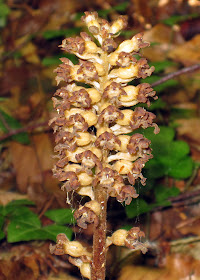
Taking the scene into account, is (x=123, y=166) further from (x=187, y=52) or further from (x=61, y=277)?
(x=187, y=52)

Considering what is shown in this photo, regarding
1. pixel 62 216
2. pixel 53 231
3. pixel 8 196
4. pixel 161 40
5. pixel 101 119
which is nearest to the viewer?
pixel 101 119

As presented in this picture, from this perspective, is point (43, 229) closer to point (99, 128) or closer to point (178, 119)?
point (99, 128)

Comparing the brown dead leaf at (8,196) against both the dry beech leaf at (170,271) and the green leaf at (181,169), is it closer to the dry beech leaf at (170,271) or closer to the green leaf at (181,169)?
the dry beech leaf at (170,271)

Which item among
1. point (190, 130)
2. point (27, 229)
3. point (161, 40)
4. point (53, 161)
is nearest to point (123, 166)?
point (27, 229)

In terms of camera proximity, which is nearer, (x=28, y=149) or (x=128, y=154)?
(x=128, y=154)

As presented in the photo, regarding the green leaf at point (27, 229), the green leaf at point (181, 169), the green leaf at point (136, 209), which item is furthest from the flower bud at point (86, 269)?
the green leaf at point (181, 169)

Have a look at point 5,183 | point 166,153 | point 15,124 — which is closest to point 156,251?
point 166,153

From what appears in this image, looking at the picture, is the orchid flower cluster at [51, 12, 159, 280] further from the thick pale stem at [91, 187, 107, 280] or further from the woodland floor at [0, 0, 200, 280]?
the woodland floor at [0, 0, 200, 280]

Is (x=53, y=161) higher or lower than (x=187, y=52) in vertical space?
lower
